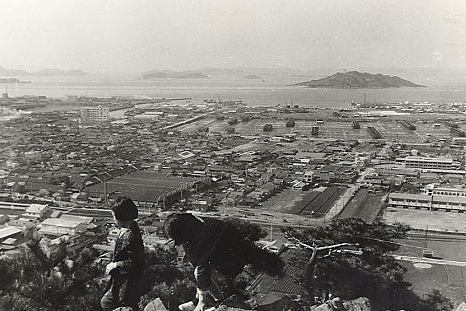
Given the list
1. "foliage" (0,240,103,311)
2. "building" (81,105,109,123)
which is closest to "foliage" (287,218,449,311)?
"foliage" (0,240,103,311)

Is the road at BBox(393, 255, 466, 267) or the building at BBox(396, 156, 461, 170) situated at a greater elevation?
the building at BBox(396, 156, 461, 170)

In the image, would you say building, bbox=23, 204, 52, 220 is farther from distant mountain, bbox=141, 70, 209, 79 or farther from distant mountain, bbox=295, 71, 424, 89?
distant mountain, bbox=295, 71, 424, 89

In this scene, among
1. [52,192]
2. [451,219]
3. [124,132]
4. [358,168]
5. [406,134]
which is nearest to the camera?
[451,219]

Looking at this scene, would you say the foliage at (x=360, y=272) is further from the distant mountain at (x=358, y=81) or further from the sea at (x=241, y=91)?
the sea at (x=241, y=91)

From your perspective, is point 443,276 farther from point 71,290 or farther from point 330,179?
point 71,290

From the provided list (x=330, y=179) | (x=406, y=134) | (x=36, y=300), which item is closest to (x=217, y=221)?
(x=36, y=300)

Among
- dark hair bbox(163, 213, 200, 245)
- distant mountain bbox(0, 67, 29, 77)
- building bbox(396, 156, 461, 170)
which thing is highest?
distant mountain bbox(0, 67, 29, 77)

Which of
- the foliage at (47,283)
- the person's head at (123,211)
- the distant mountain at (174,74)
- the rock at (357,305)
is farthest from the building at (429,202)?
the person's head at (123,211)

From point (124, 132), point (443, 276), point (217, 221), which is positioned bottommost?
point (443, 276)

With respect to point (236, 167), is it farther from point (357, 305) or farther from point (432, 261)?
point (357, 305)
